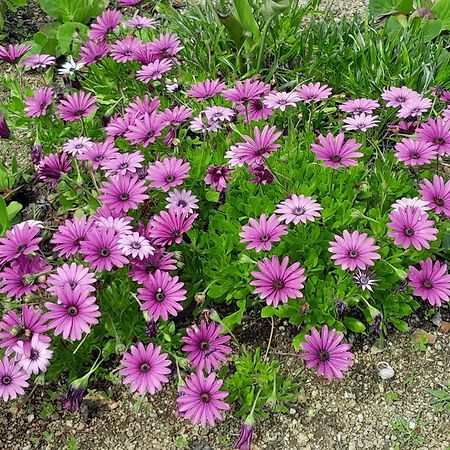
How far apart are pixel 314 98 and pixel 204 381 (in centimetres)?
110

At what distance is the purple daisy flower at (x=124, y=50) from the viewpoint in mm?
2604

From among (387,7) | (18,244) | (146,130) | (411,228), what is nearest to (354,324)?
(411,228)

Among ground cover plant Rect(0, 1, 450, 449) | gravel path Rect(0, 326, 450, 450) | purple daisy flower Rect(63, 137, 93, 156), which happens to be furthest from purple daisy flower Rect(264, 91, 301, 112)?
gravel path Rect(0, 326, 450, 450)

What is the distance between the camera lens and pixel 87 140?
2.31 meters

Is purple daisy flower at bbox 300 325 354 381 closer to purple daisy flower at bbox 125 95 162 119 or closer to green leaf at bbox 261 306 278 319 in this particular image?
green leaf at bbox 261 306 278 319

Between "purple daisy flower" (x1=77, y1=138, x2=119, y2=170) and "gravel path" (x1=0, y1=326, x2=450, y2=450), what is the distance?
0.74 meters

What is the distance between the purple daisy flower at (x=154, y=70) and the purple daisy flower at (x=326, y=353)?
1201mm

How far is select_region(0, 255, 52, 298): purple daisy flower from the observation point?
6.27ft

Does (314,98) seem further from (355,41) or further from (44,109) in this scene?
(44,109)

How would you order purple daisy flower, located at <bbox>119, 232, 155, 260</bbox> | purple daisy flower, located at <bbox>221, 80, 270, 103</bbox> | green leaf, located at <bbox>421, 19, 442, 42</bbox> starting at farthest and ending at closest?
1. green leaf, located at <bbox>421, 19, 442, 42</bbox>
2. purple daisy flower, located at <bbox>221, 80, 270, 103</bbox>
3. purple daisy flower, located at <bbox>119, 232, 155, 260</bbox>

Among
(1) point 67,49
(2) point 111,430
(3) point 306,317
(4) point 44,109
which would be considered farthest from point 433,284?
(1) point 67,49

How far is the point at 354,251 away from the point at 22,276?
0.97 metres

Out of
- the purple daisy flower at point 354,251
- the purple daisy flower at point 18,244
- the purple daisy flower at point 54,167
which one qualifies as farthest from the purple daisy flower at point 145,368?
the purple daisy flower at point 54,167

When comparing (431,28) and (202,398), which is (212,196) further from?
(431,28)
